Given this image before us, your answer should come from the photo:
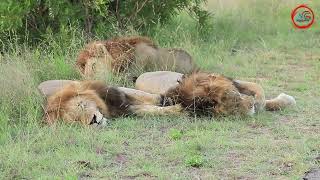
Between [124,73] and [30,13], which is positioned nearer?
[124,73]

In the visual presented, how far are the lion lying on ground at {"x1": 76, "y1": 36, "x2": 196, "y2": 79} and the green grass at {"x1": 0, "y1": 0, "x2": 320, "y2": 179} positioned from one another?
1.04 ft

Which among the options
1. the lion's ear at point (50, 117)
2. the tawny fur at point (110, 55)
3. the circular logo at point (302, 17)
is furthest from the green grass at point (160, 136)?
the circular logo at point (302, 17)

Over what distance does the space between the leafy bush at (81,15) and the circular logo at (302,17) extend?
112 inches

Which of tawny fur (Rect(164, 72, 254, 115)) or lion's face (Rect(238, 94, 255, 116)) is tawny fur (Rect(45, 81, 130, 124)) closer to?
tawny fur (Rect(164, 72, 254, 115))

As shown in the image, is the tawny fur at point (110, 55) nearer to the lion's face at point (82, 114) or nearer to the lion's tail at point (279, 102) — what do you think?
the lion's face at point (82, 114)

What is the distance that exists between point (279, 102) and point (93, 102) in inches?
76.9

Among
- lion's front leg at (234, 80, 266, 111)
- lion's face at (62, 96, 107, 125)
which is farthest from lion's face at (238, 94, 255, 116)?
lion's face at (62, 96, 107, 125)

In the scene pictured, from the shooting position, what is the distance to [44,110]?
21.0 ft

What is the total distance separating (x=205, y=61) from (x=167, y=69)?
130cm

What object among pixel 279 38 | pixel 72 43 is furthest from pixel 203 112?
pixel 279 38

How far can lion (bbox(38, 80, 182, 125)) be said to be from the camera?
6.22m

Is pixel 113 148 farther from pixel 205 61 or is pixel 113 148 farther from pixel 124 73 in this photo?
pixel 205 61

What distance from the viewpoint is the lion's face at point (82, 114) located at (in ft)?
20.3

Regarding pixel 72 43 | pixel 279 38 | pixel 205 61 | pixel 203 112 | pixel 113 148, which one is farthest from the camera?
pixel 279 38
